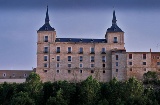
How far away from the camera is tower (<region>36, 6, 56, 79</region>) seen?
4725 cm

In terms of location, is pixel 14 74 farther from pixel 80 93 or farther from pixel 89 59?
pixel 80 93

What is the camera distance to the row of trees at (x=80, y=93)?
3812 centimetres

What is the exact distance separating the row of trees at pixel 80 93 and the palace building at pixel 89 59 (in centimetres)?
521

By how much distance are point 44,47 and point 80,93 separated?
9749mm

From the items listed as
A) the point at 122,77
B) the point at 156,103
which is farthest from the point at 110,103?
the point at 122,77

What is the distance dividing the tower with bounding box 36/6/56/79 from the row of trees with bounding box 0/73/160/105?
5.43m

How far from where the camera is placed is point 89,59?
156ft

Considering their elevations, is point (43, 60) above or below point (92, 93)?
above

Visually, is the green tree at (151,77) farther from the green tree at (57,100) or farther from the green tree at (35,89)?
the green tree at (35,89)

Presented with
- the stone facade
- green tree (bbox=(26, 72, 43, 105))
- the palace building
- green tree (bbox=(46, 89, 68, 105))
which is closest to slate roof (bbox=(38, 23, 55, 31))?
the palace building

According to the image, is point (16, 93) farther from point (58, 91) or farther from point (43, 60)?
point (43, 60)

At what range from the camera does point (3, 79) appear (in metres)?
50.6

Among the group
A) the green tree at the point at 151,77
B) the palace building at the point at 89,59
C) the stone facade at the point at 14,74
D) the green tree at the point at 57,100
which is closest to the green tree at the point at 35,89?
the green tree at the point at 57,100

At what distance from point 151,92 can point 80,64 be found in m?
10.1
